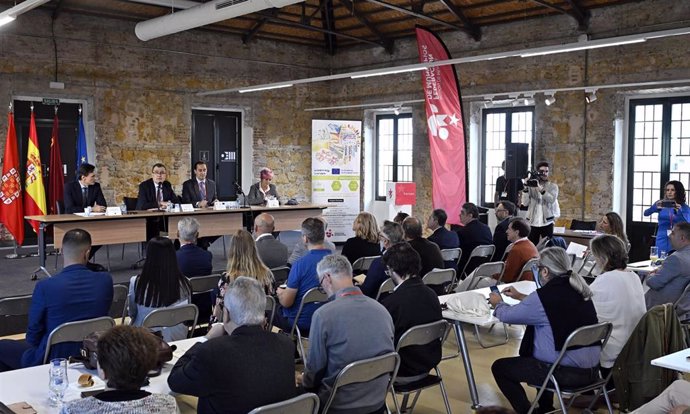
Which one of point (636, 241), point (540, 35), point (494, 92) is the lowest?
point (636, 241)

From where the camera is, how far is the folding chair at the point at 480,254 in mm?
7797

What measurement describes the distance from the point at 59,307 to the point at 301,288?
177cm

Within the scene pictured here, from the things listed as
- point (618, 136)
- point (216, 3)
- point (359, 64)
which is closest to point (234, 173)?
point (359, 64)

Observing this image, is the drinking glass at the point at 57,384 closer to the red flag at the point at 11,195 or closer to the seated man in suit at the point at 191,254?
the seated man in suit at the point at 191,254

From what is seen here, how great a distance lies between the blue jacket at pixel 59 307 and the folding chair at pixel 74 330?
0.11m

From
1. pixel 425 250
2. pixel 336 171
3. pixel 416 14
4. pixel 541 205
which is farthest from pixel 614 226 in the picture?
pixel 336 171

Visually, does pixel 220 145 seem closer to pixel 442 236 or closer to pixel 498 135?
pixel 498 135

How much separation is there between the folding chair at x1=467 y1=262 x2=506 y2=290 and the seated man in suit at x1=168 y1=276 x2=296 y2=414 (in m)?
3.97

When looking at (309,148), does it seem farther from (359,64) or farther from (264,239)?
(264,239)

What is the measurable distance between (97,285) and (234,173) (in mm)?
11138

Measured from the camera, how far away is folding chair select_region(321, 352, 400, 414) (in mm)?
3279

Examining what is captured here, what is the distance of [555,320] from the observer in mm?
4113

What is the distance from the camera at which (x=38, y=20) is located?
39.9ft

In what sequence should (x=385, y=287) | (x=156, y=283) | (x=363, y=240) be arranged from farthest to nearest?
(x=363, y=240), (x=385, y=287), (x=156, y=283)
